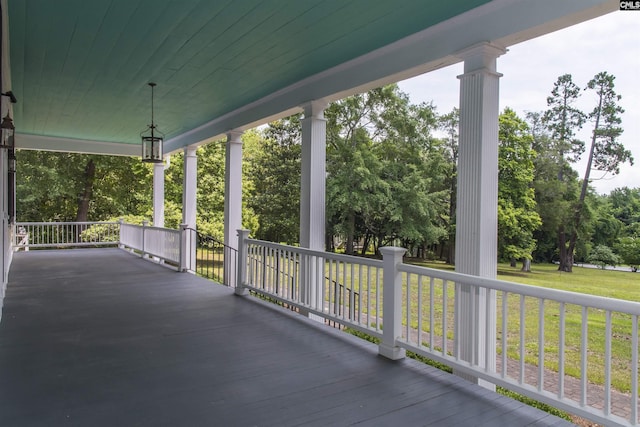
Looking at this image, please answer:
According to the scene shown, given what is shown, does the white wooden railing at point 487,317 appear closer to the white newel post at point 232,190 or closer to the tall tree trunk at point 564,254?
the white newel post at point 232,190

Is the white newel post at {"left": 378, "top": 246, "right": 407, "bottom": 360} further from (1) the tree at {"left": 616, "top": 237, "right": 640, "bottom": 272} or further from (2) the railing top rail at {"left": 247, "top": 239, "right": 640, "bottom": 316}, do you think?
(1) the tree at {"left": 616, "top": 237, "right": 640, "bottom": 272}

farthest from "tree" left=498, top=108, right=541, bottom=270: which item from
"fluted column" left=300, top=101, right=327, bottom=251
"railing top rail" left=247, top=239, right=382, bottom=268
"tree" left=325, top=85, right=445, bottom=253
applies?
"railing top rail" left=247, top=239, right=382, bottom=268

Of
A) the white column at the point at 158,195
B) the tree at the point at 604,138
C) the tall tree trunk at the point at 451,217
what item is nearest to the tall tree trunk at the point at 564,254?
the tree at the point at 604,138

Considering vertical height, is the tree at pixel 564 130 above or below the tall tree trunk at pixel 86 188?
above

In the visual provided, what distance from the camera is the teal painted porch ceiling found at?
3451 millimetres

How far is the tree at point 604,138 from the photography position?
16672 mm

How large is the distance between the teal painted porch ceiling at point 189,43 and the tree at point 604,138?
15.9m

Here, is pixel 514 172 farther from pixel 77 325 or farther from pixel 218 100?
pixel 77 325

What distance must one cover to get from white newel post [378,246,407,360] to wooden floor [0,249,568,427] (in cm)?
10

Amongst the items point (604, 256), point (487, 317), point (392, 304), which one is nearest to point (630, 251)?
point (604, 256)

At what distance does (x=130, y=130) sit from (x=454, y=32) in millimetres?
8103

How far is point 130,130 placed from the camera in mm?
9430

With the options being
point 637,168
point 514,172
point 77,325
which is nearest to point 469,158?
point 77,325

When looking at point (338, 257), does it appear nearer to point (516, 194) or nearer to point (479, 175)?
point (479, 175)
